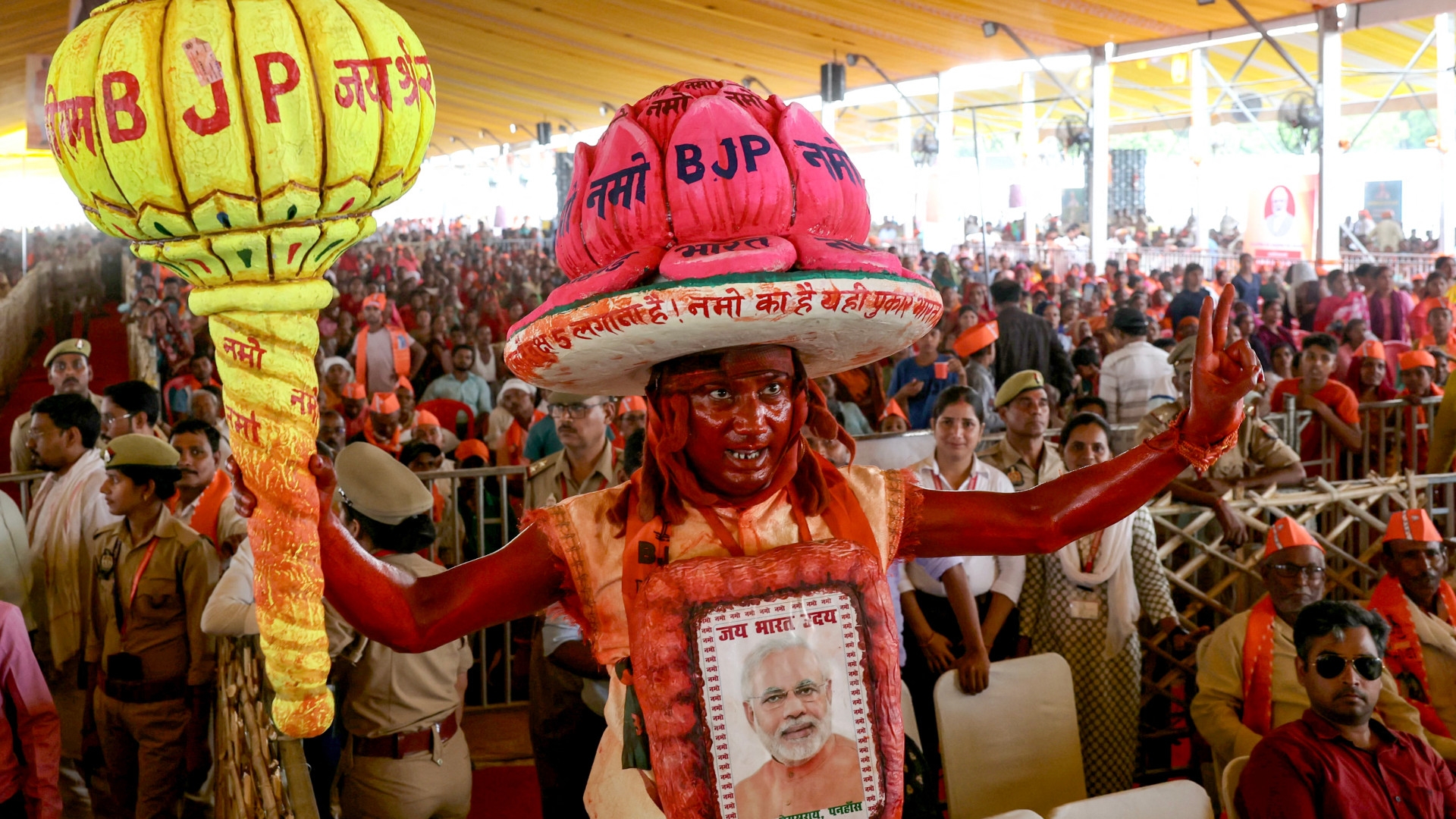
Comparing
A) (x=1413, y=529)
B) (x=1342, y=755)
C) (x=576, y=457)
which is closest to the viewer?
(x=1342, y=755)

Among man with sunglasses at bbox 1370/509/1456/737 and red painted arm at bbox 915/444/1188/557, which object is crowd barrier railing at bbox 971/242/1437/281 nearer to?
man with sunglasses at bbox 1370/509/1456/737

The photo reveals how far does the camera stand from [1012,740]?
4.07m

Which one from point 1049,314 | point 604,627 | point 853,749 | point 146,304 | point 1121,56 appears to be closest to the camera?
point 853,749

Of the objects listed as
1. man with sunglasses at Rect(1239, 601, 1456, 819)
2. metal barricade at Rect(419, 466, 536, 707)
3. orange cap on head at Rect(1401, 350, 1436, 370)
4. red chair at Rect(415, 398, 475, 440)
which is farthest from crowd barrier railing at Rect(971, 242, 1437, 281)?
man with sunglasses at Rect(1239, 601, 1456, 819)

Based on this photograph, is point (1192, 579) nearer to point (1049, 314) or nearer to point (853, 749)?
point (853, 749)

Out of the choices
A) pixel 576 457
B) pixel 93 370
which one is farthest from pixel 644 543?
pixel 93 370

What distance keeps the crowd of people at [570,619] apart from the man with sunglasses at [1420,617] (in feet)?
0.04

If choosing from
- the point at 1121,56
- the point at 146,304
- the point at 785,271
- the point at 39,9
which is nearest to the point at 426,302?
the point at 146,304

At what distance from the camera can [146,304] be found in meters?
12.9

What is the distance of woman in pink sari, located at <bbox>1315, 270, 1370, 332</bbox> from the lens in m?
10.9

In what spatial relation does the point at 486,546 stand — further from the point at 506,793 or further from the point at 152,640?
the point at 152,640

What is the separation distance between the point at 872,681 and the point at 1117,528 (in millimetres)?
2886

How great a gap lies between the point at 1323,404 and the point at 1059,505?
5735 mm

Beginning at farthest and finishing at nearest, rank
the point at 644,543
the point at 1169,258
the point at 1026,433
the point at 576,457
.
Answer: the point at 1169,258 < the point at 1026,433 < the point at 576,457 < the point at 644,543
